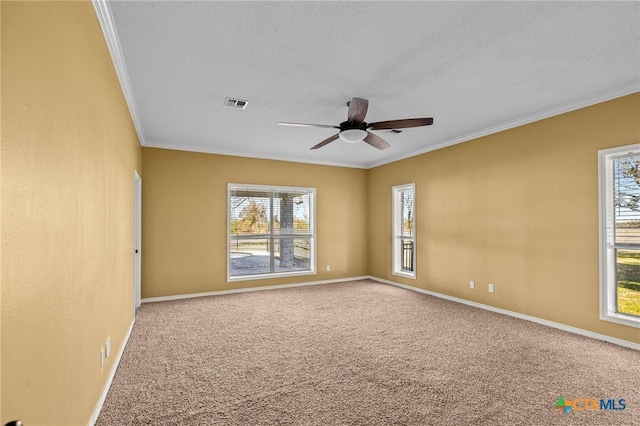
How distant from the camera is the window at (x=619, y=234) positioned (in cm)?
331

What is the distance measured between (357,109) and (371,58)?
0.53 meters

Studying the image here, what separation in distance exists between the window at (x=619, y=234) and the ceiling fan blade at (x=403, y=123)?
2049mm

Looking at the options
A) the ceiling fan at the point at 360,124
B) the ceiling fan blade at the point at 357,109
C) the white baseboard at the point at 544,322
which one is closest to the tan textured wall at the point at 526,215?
the white baseboard at the point at 544,322

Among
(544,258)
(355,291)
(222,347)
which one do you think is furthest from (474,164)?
(222,347)

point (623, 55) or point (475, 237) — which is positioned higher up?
point (623, 55)

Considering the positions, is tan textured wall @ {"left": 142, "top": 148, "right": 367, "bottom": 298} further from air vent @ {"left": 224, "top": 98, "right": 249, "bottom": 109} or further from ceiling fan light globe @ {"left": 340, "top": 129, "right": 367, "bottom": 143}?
ceiling fan light globe @ {"left": 340, "top": 129, "right": 367, "bottom": 143}

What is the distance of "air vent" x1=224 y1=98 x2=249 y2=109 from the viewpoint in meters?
3.50

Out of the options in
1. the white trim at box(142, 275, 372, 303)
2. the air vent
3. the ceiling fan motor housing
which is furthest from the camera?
the white trim at box(142, 275, 372, 303)

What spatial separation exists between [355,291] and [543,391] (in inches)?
142

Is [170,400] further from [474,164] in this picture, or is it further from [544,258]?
[474,164]

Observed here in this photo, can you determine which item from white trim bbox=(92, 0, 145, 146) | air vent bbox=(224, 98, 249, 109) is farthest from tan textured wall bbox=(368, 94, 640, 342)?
white trim bbox=(92, 0, 145, 146)

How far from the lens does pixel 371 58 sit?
2609 millimetres

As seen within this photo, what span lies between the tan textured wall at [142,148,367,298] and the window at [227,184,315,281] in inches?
5.5

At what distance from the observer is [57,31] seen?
136 cm
